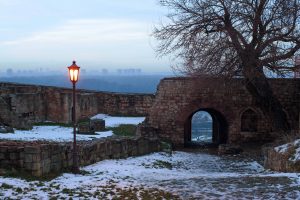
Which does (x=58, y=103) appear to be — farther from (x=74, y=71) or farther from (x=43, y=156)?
(x=43, y=156)

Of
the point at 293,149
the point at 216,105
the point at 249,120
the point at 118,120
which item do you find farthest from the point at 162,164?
the point at 118,120

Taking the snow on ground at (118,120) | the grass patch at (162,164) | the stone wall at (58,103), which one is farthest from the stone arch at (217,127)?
the grass patch at (162,164)

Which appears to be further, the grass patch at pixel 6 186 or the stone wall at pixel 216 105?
the stone wall at pixel 216 105

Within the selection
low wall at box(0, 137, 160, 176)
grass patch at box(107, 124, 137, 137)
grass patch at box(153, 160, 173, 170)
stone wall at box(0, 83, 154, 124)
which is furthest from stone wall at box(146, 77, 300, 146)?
low wall at box(0, 137, 160, 176)

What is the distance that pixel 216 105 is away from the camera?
2291cm

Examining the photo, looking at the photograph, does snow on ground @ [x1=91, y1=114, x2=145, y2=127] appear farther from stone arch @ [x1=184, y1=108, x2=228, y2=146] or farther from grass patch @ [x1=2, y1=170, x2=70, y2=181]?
grass patch @ [x1=2, y1=170, x2=70, y2=181]

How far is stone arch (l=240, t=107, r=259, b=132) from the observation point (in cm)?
2305

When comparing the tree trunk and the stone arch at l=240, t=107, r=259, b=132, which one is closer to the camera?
the tree trunk

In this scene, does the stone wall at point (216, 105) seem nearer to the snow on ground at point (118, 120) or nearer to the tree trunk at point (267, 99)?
the snow on ground at point (118, 120)

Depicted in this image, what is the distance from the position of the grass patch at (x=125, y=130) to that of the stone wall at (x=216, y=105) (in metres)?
1.01

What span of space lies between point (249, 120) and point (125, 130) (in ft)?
21.0

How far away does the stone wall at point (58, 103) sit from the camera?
21875 millimetres

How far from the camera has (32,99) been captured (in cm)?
2356

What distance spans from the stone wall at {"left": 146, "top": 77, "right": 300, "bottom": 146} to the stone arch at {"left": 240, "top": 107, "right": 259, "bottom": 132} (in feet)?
0.34
